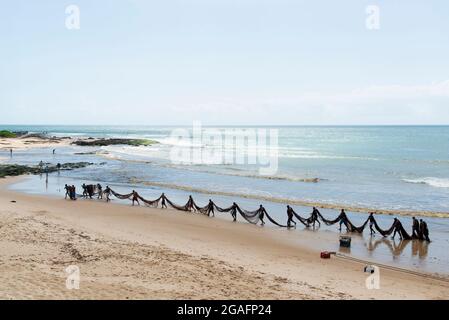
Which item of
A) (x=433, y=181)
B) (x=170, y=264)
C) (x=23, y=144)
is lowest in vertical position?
(x=170, y=264)

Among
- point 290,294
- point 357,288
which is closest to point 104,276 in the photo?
point 290,294

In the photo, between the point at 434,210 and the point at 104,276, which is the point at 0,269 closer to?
the point at 104,276

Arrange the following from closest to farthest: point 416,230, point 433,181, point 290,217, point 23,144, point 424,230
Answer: point 424,230 < point 416,230 < point 290,217 < point 433,181 < point 23,144

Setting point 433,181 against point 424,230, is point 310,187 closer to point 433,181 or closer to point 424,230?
point 433,181

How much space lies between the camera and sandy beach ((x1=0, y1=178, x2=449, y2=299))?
1146 cm

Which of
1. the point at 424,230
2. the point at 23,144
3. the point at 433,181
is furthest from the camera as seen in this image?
the point at 23,144

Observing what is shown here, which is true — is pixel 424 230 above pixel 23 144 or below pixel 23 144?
below
